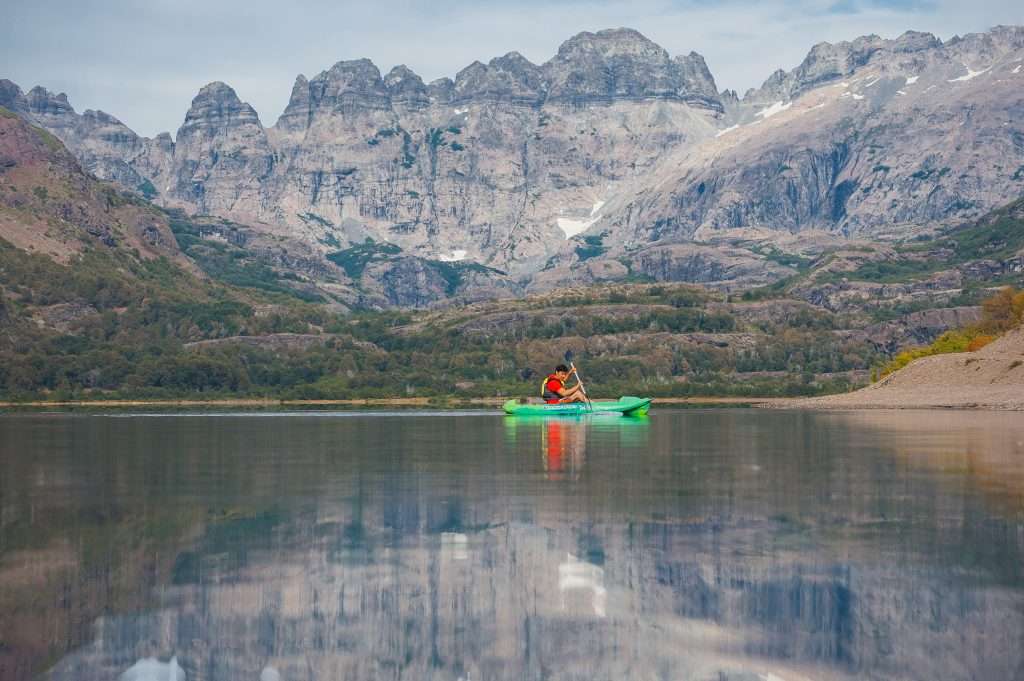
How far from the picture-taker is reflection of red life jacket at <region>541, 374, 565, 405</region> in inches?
5753

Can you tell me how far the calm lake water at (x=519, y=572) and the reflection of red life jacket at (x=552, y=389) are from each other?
82.6 meters

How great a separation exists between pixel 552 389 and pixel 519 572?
374 feet

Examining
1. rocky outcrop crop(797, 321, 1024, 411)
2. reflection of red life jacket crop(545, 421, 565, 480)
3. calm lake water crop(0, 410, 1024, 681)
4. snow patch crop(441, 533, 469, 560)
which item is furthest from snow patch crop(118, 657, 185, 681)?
rocky outcrop crop(797, 321, 1024, 411)

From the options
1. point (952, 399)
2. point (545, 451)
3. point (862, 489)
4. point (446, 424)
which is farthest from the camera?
point (952, 399)

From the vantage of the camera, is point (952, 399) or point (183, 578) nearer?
point (183, 578)

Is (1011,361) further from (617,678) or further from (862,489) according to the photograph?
(617,678)

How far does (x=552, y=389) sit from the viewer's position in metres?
147

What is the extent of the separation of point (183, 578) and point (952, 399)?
12805cm

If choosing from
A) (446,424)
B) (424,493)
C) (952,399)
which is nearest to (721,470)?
(424,493)

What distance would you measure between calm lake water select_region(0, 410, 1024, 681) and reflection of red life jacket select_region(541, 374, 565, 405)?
82.6m

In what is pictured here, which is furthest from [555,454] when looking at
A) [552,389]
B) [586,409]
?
[552,389]

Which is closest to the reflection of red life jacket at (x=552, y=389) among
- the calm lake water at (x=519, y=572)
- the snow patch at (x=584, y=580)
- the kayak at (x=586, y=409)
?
the kayak at (x=586, y=409)

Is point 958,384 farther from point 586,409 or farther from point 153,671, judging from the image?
point 153,671

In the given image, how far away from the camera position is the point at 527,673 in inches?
969
